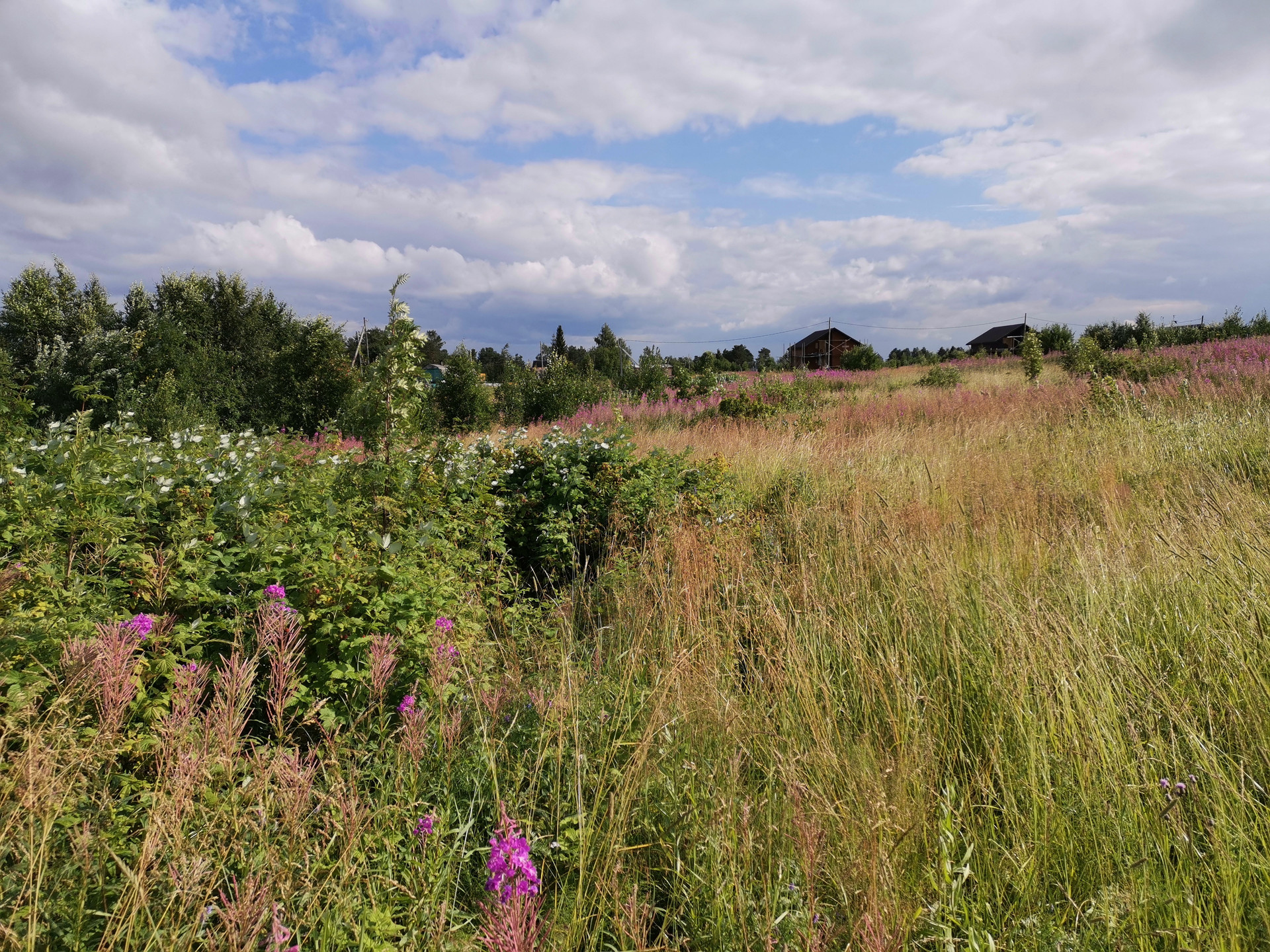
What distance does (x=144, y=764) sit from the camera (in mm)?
2023

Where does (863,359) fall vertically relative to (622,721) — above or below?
above

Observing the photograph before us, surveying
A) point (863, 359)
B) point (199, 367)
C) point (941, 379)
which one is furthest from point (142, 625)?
point (863, 359)

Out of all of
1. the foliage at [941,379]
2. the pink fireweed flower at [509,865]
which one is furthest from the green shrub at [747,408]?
the pink fireweed flower at [509,865]

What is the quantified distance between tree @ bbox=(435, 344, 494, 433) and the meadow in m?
10.3

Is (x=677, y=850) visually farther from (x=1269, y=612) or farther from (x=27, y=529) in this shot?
(x=27, y=529)

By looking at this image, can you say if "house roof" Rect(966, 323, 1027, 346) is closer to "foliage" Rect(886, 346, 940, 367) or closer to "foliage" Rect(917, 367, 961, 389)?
"foliage" Rect(886, 346, 940, 367)

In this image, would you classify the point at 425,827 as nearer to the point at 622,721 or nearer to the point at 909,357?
the point at 622,721

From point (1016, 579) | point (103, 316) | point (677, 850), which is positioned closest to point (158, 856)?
point (677, 850)

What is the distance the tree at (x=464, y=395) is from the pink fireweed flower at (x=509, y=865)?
13635 millimetres

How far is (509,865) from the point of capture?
1351mm

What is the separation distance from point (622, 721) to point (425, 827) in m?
0.85

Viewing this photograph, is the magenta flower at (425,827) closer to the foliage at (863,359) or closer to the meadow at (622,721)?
the meadow at (622,721)

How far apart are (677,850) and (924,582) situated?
69.4 inches

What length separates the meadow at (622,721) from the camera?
1343 mm
